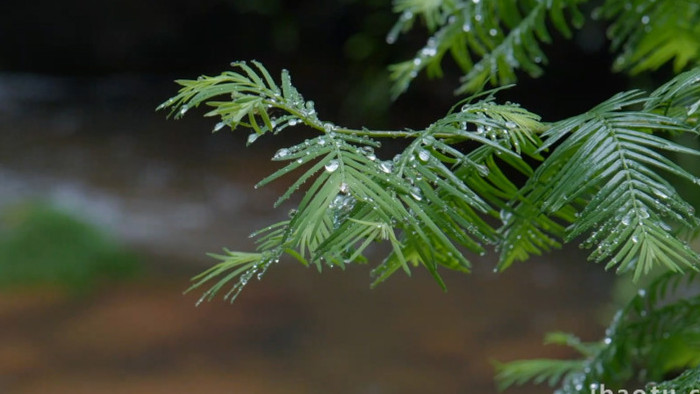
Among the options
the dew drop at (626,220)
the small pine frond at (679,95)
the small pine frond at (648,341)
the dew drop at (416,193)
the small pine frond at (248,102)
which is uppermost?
the small pine frond at (248,102)

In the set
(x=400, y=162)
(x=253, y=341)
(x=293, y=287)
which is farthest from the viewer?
(x=293, y=287)

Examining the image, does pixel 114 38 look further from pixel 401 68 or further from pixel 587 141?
pixel 587 141

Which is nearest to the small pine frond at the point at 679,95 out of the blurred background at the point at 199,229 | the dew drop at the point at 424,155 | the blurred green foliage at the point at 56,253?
the dew drop at the point at 424,155

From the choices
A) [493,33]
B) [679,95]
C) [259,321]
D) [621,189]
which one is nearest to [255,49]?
[259,321]

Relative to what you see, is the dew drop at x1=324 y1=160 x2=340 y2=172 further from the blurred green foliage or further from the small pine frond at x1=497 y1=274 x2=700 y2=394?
the blurred green foliage

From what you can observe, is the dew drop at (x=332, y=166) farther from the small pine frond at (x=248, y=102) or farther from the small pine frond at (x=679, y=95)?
the small pine frond at (x=679, y=95)

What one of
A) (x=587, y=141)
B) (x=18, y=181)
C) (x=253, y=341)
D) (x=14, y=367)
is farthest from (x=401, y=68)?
(x=18, y=181)

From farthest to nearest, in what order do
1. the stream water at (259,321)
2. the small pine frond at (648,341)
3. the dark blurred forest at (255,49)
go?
the dark blurred forest at (255,49), the stream water at (259,321), the small pine frond at (648,341)

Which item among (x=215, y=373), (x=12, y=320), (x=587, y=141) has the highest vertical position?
(x=12, y=320)
